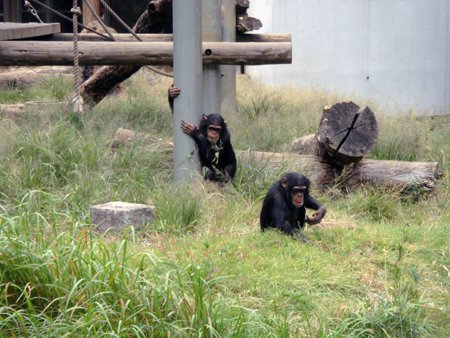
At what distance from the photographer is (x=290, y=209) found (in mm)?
4160

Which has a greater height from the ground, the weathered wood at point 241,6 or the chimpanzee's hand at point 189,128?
the weathered wood at point 241,6

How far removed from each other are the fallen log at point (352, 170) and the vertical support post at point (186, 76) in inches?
27.6

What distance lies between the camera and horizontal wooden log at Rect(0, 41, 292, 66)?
609 centimetres

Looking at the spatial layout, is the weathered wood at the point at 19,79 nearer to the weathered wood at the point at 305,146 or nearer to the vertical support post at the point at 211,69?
the vertical support post at the point at 211,69

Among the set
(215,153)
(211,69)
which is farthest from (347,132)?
(211,69)

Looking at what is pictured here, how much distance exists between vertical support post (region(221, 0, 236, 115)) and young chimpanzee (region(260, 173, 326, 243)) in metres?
3.58

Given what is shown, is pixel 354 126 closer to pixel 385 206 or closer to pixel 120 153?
pixel 385 206

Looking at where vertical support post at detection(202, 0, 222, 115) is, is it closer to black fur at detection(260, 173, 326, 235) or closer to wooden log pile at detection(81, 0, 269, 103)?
wooden log pile at detection(81, 0, 269, 103)

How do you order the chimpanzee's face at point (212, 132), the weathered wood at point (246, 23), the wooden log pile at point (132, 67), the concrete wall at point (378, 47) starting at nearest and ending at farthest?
the chimpanzee's face at point (212, 132)
the wooden log pile at point (132, 67)
the weathered wood at point (246, 23)
the concrete wall at point (378, 47)

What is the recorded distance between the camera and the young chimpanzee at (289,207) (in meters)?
3.97

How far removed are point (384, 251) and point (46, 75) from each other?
9526mm

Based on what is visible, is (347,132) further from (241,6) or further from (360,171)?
(241,6)

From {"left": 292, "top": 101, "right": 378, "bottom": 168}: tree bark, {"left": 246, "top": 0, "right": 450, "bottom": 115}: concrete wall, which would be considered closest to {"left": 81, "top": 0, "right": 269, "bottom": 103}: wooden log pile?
{"left": 292, "top": 101, "right": 378, "bottom": 168}: tree bark

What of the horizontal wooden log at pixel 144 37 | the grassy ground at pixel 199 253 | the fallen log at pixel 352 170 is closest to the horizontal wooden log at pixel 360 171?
the fallen log at pixel 352 170
